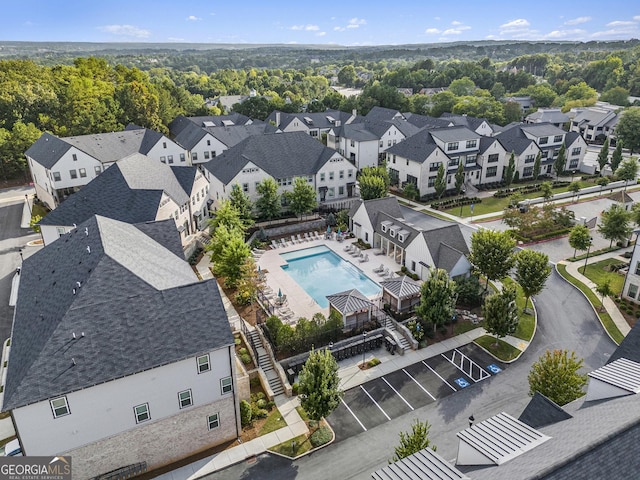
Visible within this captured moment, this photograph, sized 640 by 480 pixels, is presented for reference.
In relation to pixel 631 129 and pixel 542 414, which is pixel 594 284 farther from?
pixel 631 129

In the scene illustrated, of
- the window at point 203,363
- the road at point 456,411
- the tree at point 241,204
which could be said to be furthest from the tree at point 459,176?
the window at point 203,363

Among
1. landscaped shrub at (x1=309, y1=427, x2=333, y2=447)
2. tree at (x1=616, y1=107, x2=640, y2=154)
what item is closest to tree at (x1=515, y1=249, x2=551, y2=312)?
landscaped shrub at (x1=309, y1=427, x2=333, y2=447)

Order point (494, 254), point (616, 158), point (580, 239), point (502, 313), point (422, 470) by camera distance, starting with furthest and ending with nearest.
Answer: point (616, 158) → point (580, 239) → point (494, 254) → point (502, 313) → point (422, 470)

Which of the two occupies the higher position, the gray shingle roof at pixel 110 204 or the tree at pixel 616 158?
the gray shingle roof at pixel 110 204

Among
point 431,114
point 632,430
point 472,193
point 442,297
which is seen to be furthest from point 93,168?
point 431,114

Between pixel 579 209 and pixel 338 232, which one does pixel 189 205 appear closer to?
pixel 338 232

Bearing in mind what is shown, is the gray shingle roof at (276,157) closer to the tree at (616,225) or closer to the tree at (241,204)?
the tree at (241,204)

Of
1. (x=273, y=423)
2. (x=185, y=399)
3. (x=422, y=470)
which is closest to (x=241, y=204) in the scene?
(x=273, y=423)

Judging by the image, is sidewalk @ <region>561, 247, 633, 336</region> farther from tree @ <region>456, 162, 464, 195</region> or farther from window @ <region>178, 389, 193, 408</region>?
window @ <region>178, 389, 193, 408</region>
